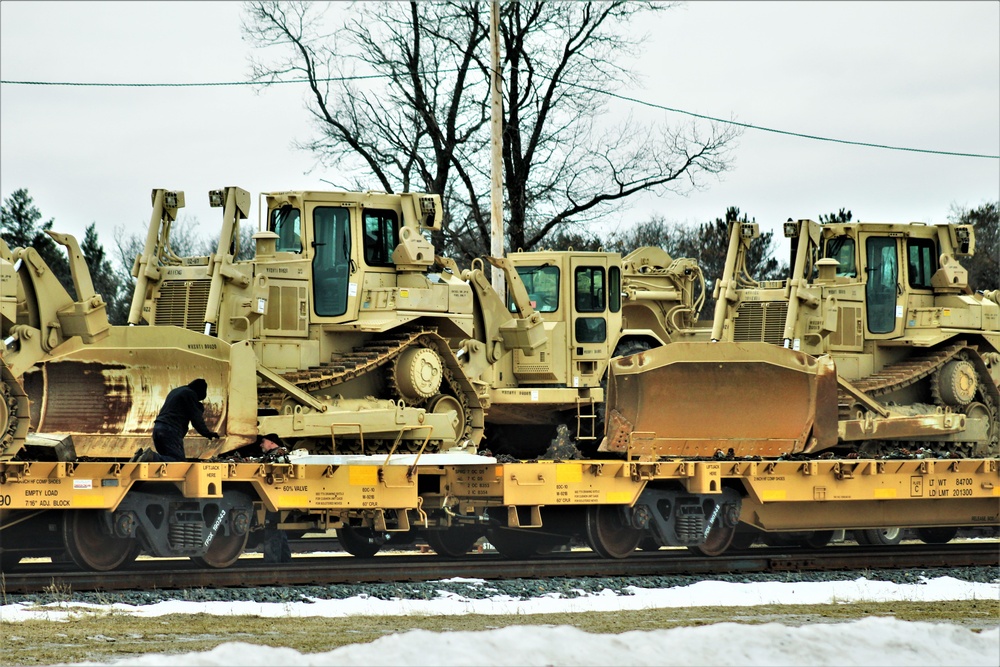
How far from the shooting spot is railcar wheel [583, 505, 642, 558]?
16703mm

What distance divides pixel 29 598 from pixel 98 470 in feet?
4.75

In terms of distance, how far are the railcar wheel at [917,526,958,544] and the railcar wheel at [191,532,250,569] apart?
10.7 metres

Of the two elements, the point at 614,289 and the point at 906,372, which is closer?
the point at 906,372

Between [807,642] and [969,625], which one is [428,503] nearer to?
[969,625]

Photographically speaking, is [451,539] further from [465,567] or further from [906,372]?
[906,372]

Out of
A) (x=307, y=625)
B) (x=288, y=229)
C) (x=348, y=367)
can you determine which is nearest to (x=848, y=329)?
(x=348, y=367)

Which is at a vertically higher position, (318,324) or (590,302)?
(590,302)

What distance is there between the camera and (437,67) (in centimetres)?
3372

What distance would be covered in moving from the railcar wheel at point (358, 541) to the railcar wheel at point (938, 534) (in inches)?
322

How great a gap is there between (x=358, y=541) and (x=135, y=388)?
3.80 metres

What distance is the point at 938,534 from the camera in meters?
20.9

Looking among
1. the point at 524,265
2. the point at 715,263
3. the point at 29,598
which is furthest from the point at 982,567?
the point at 715,263

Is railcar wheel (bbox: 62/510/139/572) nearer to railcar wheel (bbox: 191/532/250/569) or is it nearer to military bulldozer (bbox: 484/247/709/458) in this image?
railcar wheel (bbox: 191/532/250/569)

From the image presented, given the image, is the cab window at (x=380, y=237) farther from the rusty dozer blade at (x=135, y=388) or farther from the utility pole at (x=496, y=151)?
the utility pole at (x=496, y=151)
